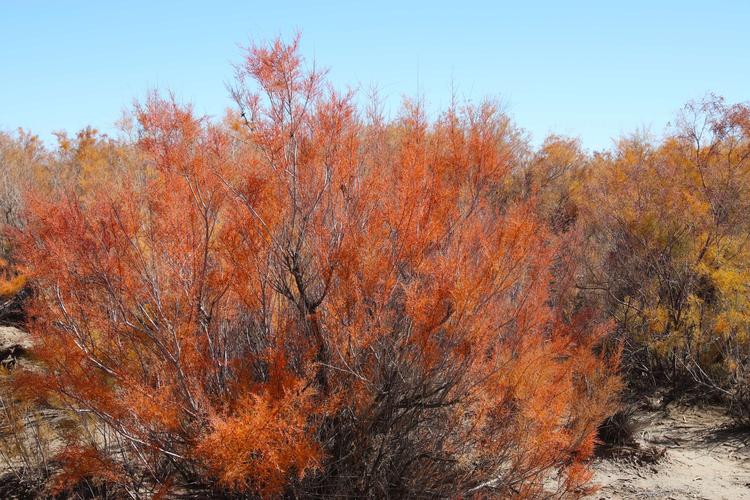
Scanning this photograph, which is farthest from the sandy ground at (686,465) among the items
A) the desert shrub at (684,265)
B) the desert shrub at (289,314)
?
the desert shrub at (289,314)

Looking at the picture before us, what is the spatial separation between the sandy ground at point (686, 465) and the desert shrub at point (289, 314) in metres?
1.92

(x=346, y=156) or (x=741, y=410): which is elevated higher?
(x=346, y=156)

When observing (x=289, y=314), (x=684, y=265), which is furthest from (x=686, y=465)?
(x=289, y=314)

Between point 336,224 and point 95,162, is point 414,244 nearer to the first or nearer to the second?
point 336,224

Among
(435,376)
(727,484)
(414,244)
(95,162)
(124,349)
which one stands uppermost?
(95,162)

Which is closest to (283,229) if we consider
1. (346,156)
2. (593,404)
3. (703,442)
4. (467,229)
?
(346,156)

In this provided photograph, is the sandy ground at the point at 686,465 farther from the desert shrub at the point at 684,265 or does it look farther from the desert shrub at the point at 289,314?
the desert shrub at the point at 289,314

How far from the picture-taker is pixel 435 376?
501 centimetres

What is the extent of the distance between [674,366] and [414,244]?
263 inches

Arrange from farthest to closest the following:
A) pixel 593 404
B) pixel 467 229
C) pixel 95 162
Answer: pixel 95 162, pixel 593 404, pixel 467 229

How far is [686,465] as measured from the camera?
7.20 m

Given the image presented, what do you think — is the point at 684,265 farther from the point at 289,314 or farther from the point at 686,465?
the point at 289,314

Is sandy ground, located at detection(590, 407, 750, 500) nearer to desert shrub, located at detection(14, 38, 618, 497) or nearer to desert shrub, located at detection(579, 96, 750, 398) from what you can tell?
desert shrub, located at detection(579, 96, 750, 398)

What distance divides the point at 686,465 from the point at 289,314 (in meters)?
5.38
